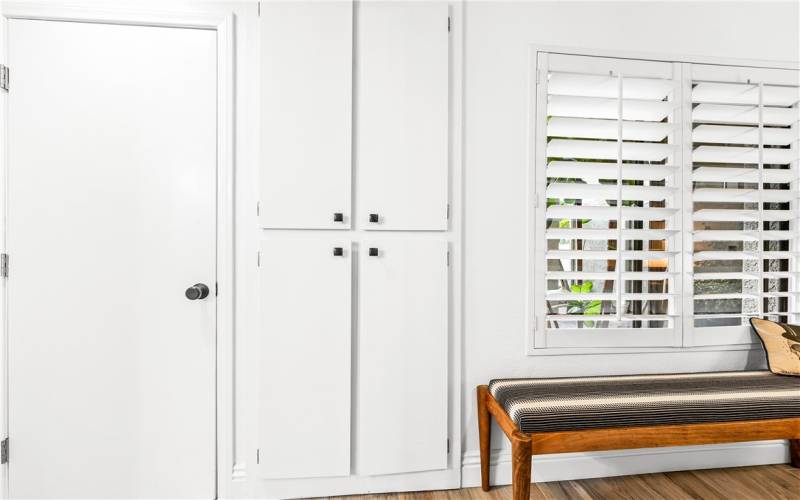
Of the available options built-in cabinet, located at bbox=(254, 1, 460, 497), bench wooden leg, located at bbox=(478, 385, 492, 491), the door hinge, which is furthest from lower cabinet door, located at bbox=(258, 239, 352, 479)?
the door hinge

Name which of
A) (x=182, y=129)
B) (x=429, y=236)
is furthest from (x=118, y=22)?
(x=429, y=236)

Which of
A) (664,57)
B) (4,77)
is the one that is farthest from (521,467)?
(4,77)

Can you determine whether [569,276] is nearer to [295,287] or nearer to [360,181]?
[360,181]

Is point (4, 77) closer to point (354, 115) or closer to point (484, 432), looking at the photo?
point (354, 115)

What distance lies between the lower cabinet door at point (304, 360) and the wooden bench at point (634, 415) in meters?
0.66

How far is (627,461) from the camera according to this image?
1806mm

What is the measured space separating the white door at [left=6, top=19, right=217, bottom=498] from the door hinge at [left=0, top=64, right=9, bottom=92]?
1.0 inches

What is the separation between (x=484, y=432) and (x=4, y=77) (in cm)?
237

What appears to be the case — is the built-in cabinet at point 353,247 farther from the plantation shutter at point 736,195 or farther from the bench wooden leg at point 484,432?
the plantation shutter at point 736,195

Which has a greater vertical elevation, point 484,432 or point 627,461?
point 484,432

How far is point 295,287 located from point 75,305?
34.5 inches

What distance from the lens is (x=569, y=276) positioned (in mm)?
1732

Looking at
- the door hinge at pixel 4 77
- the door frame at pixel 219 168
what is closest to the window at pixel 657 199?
the door frame at pixel 219 168

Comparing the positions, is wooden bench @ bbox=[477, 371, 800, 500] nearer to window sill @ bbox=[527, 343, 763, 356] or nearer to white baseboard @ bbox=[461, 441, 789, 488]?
window sill @ bbox=[527, 343, 763, 356]
